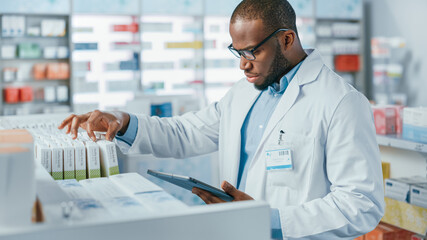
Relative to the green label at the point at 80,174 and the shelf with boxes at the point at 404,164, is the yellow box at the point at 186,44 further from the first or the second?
the green label at the point at 80,174

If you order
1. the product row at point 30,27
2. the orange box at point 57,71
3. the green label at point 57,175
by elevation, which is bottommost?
the green label at point 57,175

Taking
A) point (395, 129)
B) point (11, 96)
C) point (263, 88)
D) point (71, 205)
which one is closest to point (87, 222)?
point (71, 205)

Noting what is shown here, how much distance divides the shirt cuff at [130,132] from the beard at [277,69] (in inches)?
21.4

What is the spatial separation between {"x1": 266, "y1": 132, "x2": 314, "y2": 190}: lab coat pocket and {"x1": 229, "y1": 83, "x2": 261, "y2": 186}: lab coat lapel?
10.2 inches

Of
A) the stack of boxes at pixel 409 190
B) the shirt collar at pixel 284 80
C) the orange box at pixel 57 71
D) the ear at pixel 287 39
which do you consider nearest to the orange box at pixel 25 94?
the orange box at pixel 57 71

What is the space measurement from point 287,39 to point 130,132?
2.49 feet

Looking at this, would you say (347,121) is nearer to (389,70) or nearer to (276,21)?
(276,21)

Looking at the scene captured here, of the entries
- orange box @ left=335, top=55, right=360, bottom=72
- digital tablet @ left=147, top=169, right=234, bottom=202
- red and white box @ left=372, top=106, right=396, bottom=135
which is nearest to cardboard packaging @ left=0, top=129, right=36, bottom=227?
digital tablet @ left=147, top=169, right=234, bottom=202

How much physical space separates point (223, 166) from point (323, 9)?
279 inches

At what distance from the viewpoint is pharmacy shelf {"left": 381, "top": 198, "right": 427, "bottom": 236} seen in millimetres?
3125

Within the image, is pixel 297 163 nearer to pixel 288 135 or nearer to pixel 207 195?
pixel 288 135

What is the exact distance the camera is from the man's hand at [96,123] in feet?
5.99

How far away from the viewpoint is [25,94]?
7238 mm

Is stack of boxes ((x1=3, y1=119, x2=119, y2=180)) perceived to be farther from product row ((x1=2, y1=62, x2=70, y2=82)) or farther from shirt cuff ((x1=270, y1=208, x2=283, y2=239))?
product row ((x1=2, y1=62, x2=70, y2=82))
